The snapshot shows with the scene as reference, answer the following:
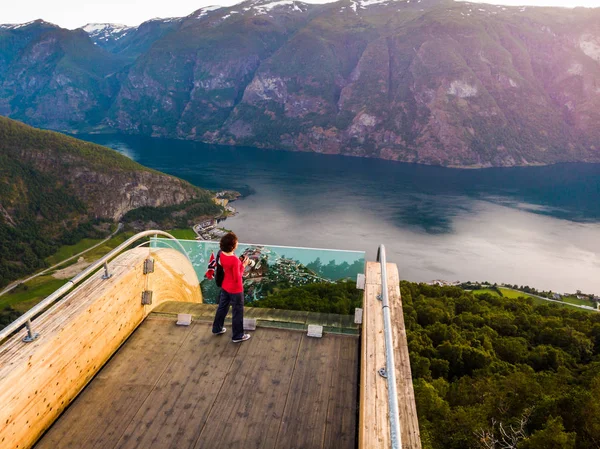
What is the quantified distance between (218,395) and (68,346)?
1982 mm

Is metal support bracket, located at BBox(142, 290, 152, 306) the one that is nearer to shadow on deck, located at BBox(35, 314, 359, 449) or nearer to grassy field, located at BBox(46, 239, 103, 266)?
shadow on deck, located at BBox(35, 314, 359, 449)

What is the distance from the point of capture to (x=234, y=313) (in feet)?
20.7

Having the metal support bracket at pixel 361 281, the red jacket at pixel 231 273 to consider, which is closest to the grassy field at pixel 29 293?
the red jacket at pixel 231 273

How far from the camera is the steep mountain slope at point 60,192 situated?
83.8 m

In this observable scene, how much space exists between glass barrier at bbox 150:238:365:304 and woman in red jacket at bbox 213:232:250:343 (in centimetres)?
203

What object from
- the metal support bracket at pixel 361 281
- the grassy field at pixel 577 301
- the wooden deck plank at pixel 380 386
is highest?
the metal support bracket at pixel 361 281

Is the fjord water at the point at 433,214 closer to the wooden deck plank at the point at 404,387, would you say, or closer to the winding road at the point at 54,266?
the winding road at the point at 54,266

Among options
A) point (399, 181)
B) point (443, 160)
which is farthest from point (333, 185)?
point (443, 160)

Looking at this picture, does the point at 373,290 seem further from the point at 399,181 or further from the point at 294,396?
the point at 399,181

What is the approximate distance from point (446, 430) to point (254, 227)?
82074 millimetres

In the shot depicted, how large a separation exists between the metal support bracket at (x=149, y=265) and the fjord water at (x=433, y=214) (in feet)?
209

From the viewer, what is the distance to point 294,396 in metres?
5.34

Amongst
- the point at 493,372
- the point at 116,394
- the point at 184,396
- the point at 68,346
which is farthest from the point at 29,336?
the point at 493,372

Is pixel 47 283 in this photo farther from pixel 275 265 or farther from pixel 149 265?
pixel 149 265
